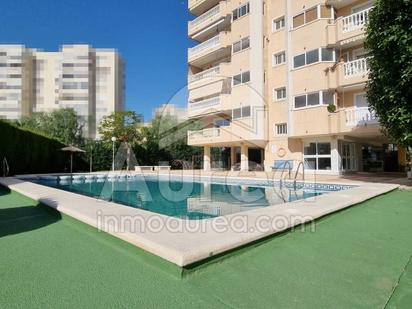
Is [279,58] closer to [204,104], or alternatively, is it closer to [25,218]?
[204,104]

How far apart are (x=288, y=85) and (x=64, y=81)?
66392mm

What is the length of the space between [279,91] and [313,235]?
58.2 feet

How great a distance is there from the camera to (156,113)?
3850cm

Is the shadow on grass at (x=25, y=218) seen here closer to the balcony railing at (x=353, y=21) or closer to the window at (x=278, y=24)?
the balcony railing at (x=353, y=21)

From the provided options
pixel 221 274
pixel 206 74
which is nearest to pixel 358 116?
pixel 206 74

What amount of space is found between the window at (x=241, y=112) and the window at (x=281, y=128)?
2422mm

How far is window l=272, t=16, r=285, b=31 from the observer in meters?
21.0

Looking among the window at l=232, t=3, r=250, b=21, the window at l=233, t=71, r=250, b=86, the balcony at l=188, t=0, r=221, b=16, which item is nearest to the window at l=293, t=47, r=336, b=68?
the window at l=233, t=71, r=250, b=86

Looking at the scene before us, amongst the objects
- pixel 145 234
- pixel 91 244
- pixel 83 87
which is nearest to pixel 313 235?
pixel 145 234

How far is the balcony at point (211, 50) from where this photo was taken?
24250mm

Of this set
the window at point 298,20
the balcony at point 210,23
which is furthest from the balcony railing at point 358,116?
the balcony at point 210,23

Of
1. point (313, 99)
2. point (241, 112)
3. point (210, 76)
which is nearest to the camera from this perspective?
point (313, 99)

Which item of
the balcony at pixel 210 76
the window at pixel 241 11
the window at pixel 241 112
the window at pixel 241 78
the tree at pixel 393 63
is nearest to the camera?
the tree at pixel 393 63

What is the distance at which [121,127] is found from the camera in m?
29.3
